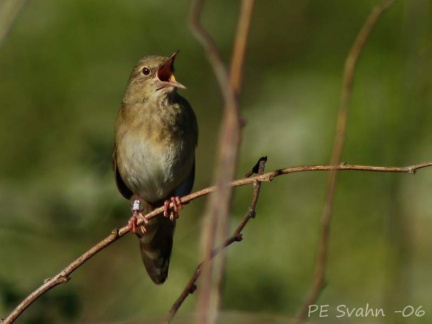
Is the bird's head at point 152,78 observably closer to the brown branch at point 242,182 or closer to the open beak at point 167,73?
the open beak at point 167,73

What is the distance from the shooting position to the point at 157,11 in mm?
8898

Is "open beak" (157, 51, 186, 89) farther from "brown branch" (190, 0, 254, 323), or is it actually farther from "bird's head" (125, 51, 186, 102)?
"brown branch" (190, 0, 254, 323)

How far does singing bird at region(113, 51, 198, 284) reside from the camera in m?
5.18

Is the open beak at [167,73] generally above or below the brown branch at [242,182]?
above

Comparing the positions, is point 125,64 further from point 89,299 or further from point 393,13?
point 89,299

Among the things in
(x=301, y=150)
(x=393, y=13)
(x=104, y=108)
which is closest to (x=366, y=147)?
(x=301, y=150)

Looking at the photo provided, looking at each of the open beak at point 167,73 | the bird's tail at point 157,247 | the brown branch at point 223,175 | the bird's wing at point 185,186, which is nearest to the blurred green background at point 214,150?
the bird's tail at point 157,247

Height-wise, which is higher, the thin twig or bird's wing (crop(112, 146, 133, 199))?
bird's wing (crop(112, 146, 133, 199))


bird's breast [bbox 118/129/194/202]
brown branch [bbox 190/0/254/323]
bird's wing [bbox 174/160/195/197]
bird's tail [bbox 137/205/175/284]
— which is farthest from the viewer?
bird's wing [bbox 174/160/195/197]

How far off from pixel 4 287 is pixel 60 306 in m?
0.27

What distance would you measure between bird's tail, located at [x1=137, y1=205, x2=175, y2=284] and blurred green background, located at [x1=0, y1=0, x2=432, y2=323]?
0.31m

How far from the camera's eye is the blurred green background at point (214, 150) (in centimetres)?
588

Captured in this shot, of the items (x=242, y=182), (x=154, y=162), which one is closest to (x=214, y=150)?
(x=154, y=162)

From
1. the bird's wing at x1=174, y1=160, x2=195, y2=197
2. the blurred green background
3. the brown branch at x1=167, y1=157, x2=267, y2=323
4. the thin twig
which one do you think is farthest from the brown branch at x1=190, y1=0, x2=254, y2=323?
the bird's wing at x1=174, y1=160, x2=195, y2=197
